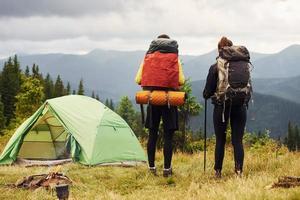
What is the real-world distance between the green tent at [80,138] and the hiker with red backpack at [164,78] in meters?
3.39

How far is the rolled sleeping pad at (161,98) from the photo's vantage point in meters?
9.26

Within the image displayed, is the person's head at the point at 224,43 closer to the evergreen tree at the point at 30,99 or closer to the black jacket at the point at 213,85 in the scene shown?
the black jacket at the point at 213,85

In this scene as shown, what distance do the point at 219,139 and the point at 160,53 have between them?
201 cm

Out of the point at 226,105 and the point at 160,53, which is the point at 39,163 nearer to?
the point at 160,53

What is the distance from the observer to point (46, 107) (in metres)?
13.8

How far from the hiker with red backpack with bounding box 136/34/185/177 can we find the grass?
826 millimetres

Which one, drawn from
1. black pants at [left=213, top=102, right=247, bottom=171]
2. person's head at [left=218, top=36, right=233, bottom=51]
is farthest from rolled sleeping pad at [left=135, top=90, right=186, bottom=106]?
person's head at [left=218, top=36, right=233, bottom=51]

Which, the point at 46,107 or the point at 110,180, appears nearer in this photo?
the point at 110,180

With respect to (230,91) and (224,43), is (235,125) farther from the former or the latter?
(224,43)

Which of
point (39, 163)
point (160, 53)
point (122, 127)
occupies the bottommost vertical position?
point (39, 163)

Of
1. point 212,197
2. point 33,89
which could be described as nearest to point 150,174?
point 212,197

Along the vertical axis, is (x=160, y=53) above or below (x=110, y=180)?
above

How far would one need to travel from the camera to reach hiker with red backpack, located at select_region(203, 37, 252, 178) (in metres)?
8.57

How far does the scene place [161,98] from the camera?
9.26 metres
